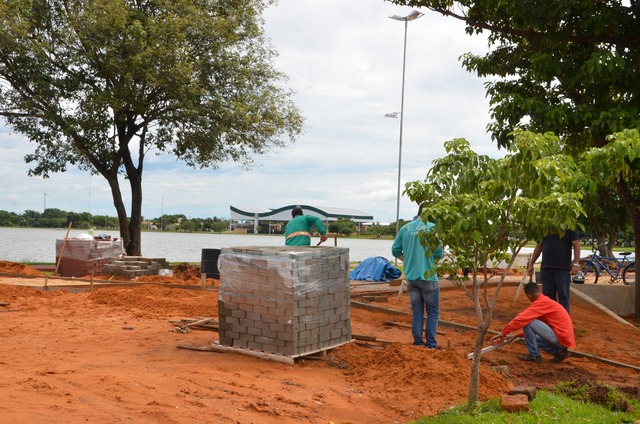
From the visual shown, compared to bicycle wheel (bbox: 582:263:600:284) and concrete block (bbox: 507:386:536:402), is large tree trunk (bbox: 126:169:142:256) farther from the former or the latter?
concrete block (bbox: 507:386:536:402)

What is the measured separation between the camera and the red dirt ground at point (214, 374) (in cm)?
534

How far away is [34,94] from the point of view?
21.9 meters

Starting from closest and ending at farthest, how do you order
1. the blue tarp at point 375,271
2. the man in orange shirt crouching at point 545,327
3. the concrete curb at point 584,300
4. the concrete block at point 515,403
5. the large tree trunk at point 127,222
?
the concrete block at point 515,403 < the man in orange shirt crouching at point 545,327 < the concrete curb at point 584,300 < the blue tarp at point 375,271 < the large tree trunk at point 127,222

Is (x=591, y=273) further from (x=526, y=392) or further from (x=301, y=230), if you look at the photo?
(x=526, y=392)

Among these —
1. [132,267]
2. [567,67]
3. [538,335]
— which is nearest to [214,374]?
[538,335]

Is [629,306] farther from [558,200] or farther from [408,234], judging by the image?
[558,200]

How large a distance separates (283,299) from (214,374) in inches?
45.5

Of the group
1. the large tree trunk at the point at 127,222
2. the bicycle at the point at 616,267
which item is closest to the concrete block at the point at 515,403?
the bicycle at the point at 616,267

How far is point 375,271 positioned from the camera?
18.8m

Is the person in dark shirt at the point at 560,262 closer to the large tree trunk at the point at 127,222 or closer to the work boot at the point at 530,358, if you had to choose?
the work boot at the point at 530,358

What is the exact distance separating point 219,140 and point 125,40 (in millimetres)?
4895

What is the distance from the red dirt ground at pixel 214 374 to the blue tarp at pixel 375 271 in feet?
24.0

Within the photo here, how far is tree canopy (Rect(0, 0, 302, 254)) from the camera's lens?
20594 mm

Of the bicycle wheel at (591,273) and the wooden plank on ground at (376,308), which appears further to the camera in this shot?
the bicycle wheel at (591,273)
